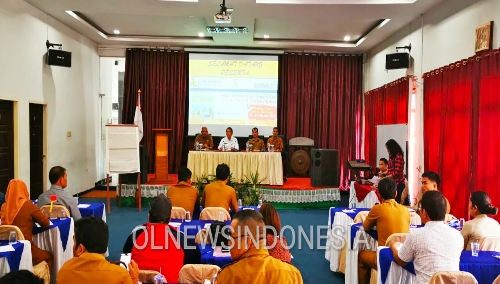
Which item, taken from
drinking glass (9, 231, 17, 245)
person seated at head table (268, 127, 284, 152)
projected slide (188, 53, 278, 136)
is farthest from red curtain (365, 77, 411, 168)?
drinking glass (9, 231, 17, 245)

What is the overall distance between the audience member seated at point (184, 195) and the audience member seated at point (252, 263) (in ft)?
8.26

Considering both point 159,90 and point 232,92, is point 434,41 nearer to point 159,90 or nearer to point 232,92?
point 232,92

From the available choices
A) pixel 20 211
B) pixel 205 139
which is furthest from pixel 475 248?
pixel 205 139

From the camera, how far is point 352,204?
7.48m

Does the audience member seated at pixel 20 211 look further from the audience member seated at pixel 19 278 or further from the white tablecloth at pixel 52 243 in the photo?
the audience member seated at pixel 19 278

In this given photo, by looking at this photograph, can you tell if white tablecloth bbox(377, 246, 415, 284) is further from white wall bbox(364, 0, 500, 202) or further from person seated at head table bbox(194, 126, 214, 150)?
person seated at head table bbox(194, 126, 214, 150)

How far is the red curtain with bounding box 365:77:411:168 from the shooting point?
744 cm

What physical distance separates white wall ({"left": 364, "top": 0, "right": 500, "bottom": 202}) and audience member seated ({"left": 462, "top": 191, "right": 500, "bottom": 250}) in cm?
249

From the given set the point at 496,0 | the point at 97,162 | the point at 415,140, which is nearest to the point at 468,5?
the point at 496,0

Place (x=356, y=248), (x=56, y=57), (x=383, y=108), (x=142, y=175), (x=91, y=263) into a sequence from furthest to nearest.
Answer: (x=383, y=108), (x=142, y=175), (x=56, y=57), (x=356, y=248), (x=91, y=263)

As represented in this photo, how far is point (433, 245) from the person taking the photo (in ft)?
8.19

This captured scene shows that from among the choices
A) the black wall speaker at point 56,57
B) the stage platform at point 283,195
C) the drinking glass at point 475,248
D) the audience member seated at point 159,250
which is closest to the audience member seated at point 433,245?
the drinking glass at point 475,248

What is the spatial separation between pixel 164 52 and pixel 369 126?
5.40 meters

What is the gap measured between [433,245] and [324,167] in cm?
567
